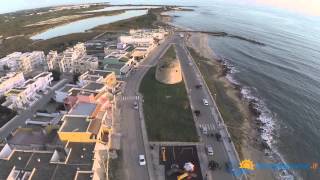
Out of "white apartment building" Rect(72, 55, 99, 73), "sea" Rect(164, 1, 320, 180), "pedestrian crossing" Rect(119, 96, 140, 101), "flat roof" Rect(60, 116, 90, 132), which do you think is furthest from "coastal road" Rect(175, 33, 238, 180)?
"white apartment building" Rect(72, 55, 99, 73)

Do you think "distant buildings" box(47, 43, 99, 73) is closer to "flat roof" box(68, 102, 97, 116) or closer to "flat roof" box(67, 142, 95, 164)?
"flat roof" box(68, 102, 97, 116)

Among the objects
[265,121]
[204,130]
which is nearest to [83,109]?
[204,130]

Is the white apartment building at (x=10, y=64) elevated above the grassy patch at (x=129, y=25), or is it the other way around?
the grassy patch at (x=129, y=25)

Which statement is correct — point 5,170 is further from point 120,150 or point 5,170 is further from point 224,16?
point 224,16

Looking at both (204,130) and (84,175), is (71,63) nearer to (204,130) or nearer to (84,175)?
(204,130)

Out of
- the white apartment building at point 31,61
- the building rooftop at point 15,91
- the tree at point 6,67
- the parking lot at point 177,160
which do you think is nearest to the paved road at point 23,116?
the building rooftop at point 15,91

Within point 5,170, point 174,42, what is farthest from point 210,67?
point 5,170

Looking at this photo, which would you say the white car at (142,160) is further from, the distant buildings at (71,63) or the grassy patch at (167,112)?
the distant buildings at (71,63)
